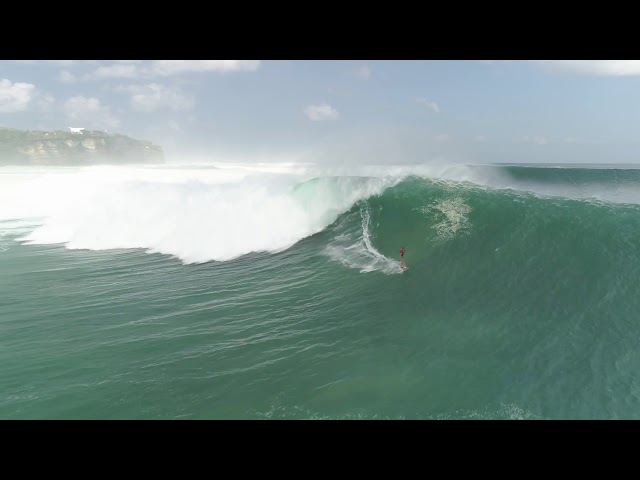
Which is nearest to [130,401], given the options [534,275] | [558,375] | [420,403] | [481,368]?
[420,403]

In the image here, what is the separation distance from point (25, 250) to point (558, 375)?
2044 centimetres

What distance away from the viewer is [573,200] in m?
11.0

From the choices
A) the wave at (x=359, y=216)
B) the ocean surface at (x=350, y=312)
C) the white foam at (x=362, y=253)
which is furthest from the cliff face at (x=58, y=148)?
the white foam at (x=362, y=253)

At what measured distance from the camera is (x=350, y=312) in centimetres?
766

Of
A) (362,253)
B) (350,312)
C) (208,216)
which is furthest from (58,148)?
→ (350,312)

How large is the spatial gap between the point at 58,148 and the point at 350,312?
273 ft

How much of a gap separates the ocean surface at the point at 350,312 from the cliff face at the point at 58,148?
211ft

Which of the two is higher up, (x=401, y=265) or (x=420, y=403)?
(x=401, y=265)

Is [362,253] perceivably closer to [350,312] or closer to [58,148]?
[350,312]

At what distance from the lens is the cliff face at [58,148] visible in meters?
64.1

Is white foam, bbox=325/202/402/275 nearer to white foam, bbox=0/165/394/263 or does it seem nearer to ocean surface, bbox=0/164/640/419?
ocean surface, bbox=0/164/640/419

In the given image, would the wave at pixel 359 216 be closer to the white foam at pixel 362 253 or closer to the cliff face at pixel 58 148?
the white foam at pixel 362 253

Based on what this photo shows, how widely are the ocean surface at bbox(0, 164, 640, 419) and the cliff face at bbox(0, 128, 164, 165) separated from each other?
64329 mm

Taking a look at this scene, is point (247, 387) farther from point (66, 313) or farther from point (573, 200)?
point (573, 200)
